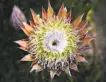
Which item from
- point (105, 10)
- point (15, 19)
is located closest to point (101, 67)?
point (105, 10)

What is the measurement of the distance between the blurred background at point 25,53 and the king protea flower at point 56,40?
137 millimetres

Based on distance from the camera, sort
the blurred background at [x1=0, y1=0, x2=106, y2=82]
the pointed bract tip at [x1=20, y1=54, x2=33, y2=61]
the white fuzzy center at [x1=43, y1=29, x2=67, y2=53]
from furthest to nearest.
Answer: the blurred background at [x1=0, y1=0, x2=106, y2=82] → the white fuzzy center at [x1=43, y1=29, x2=67, y2=53] → the pointed bract tip at [x1=20, y1=54, x2=33, y2=61]

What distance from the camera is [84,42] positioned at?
215 centimetres

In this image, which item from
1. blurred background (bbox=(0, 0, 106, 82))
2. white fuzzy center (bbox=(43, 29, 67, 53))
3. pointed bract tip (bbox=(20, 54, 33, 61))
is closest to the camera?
pointed bract tip (bbox=(20, 54, 33, 61))

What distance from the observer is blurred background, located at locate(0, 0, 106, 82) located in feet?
8.09

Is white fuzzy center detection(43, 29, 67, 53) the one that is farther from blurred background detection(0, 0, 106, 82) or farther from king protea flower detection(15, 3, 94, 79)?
blurred background detection(0, 0, 106, 82)

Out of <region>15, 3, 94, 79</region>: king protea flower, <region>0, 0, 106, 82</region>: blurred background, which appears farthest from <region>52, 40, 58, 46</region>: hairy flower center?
<region>0, 0, 106, 82</region>: blurred background

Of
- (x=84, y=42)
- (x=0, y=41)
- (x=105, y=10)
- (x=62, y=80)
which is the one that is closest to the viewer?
(x=84, y=42)

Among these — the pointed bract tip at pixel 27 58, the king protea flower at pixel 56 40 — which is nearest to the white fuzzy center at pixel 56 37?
the king protea flower at pixel 56 40

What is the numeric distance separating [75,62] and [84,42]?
12 centimetres

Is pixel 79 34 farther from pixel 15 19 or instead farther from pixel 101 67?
→ pixel 101 67

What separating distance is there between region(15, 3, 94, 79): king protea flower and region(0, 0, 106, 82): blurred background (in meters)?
0.14

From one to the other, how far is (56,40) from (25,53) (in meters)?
0.28

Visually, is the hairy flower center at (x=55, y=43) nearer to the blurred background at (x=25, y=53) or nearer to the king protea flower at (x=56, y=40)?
the king protea flower at (x=56, y=40)
